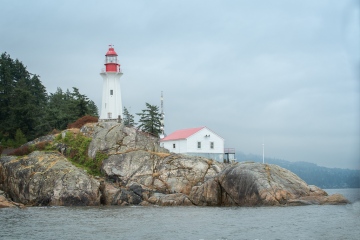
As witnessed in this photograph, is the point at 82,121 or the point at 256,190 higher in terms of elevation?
the point at 82,121

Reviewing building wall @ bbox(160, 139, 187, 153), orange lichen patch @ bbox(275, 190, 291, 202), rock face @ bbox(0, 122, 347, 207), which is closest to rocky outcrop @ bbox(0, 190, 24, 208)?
rock face @ bbox(0, 122, 347, 207)

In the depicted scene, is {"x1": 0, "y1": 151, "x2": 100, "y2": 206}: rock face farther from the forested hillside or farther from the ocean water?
the forested hillside

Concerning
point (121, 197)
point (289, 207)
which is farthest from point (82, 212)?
point (289, 207)

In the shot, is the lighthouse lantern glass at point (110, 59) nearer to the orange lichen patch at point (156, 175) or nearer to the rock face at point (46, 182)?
the rock face at point (46, 182)

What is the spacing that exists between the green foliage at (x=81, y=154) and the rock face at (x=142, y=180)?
0.71m

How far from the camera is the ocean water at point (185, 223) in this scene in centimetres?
3020

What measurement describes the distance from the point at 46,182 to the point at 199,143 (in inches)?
850

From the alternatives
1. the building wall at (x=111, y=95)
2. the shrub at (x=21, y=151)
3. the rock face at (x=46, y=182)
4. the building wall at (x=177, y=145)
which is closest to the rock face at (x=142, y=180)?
the rock face at (x=46, y=182)

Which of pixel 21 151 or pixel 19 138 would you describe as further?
pixel 19 138

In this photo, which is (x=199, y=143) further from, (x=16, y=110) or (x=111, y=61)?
(x=16, y=110)

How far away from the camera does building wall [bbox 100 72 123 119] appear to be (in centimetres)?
6838

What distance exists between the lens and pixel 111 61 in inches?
2712

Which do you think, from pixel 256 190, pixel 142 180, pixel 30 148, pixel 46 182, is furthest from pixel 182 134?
pixel 256 190

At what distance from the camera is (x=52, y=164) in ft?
177
